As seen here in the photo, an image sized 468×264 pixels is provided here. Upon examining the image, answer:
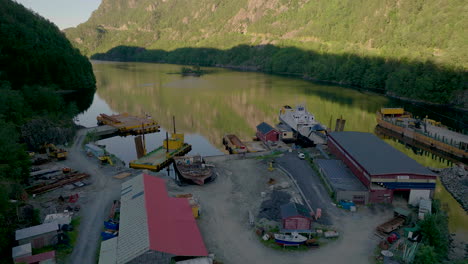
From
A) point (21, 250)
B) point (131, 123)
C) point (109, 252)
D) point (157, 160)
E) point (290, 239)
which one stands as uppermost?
point (109, 252)

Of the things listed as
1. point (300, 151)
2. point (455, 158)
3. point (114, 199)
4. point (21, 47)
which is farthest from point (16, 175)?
point (21, 47)

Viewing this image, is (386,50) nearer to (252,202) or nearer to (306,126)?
(306,126)

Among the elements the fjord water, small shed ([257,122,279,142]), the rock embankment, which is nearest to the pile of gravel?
the fjord water

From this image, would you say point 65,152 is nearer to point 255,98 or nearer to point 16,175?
point 16,175

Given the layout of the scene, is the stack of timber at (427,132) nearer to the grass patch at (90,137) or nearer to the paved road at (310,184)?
the paved road at (310,184)

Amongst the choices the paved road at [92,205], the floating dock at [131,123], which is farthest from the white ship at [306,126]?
the paved road at [92,205]

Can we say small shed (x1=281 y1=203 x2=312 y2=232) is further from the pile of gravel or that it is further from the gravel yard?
the gravel yard

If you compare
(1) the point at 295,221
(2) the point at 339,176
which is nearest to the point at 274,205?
(1) the point at 295,221

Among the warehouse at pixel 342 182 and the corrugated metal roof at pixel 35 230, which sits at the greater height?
the warehouse at pixel 342 182
